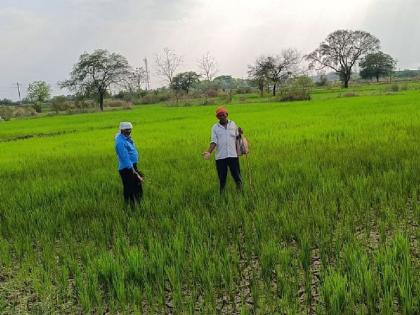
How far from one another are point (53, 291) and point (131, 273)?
2.28 ft

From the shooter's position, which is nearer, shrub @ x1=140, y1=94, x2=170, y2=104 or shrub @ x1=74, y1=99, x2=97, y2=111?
shrub @ x1=74, y1=99, x2=97, y2=111

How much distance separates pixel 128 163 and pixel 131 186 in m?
0.47

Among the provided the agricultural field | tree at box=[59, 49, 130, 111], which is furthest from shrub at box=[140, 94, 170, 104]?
the agricultural field

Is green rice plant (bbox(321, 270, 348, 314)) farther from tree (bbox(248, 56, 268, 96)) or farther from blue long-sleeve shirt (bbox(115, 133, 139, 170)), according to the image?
tree (bbox(248, 56, 268, 96))

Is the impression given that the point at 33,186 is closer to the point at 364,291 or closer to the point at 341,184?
the point at 341,184

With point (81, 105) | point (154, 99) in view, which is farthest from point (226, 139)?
point (154, 99)

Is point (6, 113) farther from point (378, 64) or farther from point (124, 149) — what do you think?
point (378, 64)

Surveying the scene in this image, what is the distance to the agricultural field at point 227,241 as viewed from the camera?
315 centimetres

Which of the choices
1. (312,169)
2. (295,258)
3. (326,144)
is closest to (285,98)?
(326,144)

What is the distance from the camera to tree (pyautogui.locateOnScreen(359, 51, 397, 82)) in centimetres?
6894

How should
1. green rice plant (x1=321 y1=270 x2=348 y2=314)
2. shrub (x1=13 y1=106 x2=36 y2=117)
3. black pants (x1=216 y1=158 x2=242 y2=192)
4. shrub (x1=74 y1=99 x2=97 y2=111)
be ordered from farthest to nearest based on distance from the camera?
shrub (x1=74 y1=99 x2=97 y2=111) → shrub (x1=13 y1=106 x2=36 y2=117) → black pants (x1=216 y1=158 x2=242 y2=192) → green rice plant (x1=321 y1=270 x2=348 y2=314)

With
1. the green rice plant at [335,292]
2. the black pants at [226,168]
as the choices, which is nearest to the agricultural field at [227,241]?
the green rice plant at [335,292]

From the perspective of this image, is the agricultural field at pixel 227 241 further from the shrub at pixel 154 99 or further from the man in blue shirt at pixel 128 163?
the shrub at pixel 154 99

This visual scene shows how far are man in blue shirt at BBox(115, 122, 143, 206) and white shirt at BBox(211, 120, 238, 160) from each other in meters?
1.17
